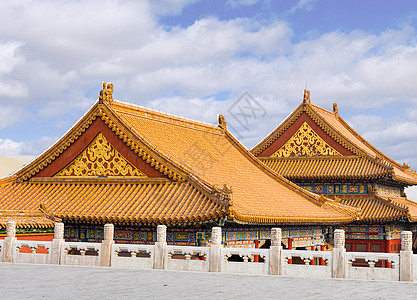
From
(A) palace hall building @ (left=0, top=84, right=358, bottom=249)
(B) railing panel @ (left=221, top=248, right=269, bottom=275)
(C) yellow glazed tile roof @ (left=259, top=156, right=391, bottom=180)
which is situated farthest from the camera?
(C) yellow glazed tile roof @ (left=259, top=156, right=391, bottom=180)

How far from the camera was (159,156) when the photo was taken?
72.5 ft

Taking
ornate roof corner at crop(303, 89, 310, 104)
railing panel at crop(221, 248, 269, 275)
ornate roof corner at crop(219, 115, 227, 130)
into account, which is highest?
ornate roof corner at crop(303, 89, 310, 104)

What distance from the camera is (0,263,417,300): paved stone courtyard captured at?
43.5ft

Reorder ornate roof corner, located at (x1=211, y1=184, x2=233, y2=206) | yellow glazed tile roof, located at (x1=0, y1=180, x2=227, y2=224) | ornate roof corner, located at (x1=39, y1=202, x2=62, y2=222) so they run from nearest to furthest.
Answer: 1. ornate roof corner, located at (x1=211, y1=184, x2=233, y2=206)
2. yellow glazed tile roof, located at (x1=0, y1=180, x2=227, y2=224)
3. ornate roof corner, located at (x1=39, y1=202, x2=62, y2=222)

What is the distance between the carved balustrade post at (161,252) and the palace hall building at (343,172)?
19.9m

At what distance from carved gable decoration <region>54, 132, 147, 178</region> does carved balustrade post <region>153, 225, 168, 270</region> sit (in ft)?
13.9

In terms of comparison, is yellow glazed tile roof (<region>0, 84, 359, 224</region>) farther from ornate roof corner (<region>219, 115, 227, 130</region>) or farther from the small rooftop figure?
ornate roof corner (<region>219, 115, 227, 130</region>)

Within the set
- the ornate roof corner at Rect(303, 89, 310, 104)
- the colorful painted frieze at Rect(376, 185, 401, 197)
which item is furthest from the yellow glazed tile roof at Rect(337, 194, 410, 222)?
the ornate roof corner at Rect(303, 89, 310, 104)

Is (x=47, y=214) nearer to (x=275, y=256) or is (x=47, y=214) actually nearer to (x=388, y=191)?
(x=275, y=256)

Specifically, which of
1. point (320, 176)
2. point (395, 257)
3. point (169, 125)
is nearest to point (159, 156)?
Answer: point (169, 125)

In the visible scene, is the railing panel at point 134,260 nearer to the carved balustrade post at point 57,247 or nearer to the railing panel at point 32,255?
the carved balustrade post at point 57,247

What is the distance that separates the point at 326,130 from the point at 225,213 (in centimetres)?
2194

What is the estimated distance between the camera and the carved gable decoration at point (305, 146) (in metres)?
40.0

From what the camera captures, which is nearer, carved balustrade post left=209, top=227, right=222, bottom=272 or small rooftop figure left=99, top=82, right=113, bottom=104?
carved balustrade post left=209, top=227, right=222, bottom=272
